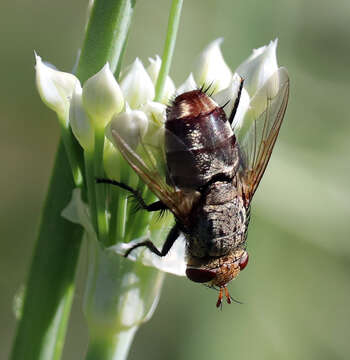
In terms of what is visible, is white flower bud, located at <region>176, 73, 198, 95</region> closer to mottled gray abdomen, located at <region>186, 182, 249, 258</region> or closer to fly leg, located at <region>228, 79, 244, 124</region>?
fly leg, located at <region>228, 79, 244, 124</region>

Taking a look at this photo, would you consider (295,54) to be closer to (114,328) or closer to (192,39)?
(192,39)

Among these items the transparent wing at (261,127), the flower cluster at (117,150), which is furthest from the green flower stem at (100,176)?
the transparent wing at (261,127)

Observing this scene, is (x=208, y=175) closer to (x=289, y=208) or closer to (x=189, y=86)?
(x=189, y=86)

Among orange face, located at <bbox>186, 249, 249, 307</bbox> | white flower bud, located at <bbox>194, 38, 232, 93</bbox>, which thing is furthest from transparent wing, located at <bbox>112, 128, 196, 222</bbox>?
white flower bud, located at <bbox>194, 38, 232, 93</bbox>

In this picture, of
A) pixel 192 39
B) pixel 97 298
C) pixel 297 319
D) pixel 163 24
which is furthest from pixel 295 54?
pixel 97 298

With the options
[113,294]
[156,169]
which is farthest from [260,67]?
[113,294]

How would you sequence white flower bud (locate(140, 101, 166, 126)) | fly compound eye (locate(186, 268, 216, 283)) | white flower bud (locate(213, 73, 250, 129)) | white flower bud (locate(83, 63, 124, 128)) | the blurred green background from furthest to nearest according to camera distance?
the blurred green background
fly compound eye (locate(186, 268, 216, 283))
white flower bud (locate(213, 73, 250, 129))
white flower bud (locate(140, 101, 166, 126))
white flower bud (locate(83, 63, 124, 128))
